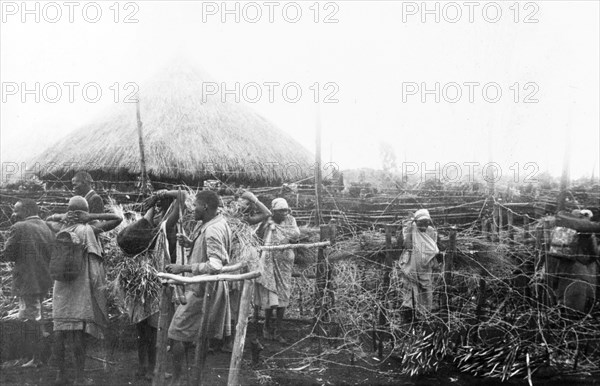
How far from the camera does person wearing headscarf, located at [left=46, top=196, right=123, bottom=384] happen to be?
446 cm

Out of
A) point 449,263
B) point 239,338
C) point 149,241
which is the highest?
point 149,241

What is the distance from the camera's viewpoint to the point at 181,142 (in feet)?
31.0

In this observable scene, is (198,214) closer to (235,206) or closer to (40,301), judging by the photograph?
(235,206)

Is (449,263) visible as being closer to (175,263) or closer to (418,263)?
(418,263)

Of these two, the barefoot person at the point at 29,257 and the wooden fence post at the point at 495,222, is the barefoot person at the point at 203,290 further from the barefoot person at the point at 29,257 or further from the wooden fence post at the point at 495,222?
the wooden fence post at the point at 495,222

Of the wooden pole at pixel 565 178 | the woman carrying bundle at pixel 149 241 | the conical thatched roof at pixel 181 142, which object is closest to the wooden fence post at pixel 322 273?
the woman carrying bundle at pixel 149 241

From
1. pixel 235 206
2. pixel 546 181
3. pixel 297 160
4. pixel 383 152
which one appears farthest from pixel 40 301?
pixel 383 152

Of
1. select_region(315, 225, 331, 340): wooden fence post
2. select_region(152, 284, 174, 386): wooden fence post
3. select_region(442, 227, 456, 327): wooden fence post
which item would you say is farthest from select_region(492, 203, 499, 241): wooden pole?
select_region(152, 284, 174, 386): wooden fence post

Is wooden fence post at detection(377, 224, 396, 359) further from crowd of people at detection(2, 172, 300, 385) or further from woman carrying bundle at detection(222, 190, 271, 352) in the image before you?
crowd of people at detection(2, 172, 300, 385)

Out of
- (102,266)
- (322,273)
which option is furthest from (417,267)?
(102,266)

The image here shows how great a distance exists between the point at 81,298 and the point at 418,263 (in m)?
3.62

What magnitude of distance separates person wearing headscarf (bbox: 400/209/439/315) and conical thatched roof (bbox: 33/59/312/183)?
189 inches

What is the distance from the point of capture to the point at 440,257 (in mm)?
6102

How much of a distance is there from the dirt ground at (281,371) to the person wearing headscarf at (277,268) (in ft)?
1.91
